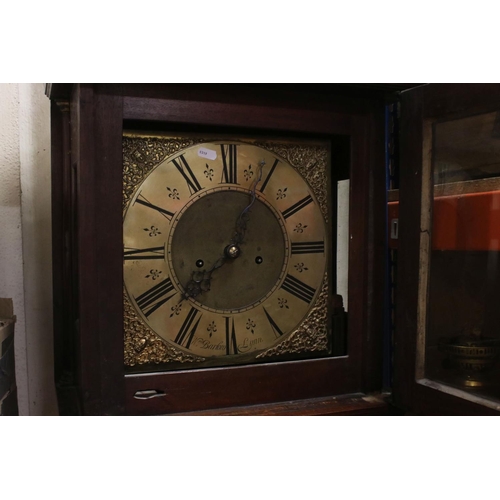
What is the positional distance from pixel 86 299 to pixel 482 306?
2.79ft

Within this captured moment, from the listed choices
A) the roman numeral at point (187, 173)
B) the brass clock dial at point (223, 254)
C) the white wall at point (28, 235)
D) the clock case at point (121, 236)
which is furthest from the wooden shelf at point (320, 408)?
the white wall at point (28, 235)

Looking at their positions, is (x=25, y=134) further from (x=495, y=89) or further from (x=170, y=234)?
(x=495, y=89)

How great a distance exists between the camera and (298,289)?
3.86 ft

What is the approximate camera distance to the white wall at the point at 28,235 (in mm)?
1419

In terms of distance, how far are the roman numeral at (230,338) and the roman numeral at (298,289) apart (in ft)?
0.48

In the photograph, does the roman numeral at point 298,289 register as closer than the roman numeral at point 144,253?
No

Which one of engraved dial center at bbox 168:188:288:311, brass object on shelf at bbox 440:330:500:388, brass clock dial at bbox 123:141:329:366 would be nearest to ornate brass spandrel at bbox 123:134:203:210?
brass clock dial at bbox 123:141:329:366

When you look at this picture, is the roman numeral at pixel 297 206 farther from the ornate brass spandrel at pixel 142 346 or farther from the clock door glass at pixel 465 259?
the ornate brass spandrel at pixel 142 346

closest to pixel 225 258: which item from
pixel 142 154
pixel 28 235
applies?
pixel 142 154

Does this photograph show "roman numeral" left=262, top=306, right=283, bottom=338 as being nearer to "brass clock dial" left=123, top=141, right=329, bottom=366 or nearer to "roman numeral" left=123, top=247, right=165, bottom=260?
"brass clock dial" left=123, top=141, right=329, bottom=366

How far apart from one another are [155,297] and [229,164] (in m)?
0.32

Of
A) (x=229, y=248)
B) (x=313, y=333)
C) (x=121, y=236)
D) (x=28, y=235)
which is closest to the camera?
(x=121, y=236)

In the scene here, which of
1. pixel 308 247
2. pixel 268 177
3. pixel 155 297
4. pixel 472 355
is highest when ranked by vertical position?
pixel 268 177

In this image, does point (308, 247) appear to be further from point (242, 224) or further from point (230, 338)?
point (230, 338)
